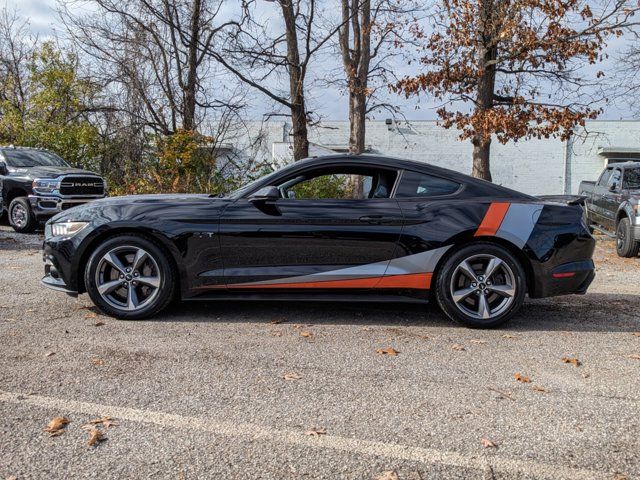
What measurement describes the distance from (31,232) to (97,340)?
33.7 ft

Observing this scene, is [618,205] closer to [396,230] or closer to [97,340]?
[396,230]

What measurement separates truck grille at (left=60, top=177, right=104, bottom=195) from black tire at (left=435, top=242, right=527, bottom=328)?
11041mm

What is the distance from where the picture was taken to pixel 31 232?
13711mm

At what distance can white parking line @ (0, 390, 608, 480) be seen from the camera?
2.75 meters

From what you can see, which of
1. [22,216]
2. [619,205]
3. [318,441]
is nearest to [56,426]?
[318,441]

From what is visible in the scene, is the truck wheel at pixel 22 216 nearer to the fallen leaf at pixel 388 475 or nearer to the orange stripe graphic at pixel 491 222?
the orange stripe graphic at pixel 491 222

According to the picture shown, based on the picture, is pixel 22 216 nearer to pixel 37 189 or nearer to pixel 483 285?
pixel 37 189

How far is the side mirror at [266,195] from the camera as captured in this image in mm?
5129

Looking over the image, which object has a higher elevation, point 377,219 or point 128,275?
point 377,219

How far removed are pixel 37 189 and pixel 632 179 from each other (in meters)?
12.6

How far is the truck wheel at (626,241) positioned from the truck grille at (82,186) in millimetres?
11426

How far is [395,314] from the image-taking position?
5.83m

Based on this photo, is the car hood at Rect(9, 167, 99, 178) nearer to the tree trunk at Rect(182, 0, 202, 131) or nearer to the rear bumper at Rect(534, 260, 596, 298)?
the tree trunk at Rect(182, 0, 202, 131)

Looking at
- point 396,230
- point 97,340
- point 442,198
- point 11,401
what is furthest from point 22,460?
point 442,198
